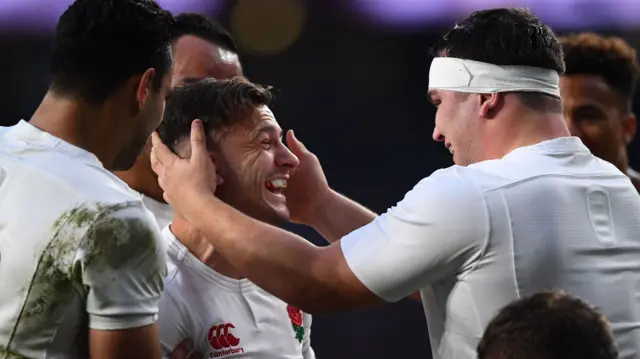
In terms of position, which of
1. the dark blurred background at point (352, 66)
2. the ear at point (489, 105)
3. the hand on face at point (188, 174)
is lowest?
the dark blurred background at point (352, 66)

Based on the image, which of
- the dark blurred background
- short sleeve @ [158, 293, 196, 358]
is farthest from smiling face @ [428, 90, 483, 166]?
the dark blurred background

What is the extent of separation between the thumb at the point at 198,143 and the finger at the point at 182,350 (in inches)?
19.4

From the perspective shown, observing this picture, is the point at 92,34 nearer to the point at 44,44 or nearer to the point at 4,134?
the point at 4,134

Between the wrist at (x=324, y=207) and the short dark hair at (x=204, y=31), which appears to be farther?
the short dark hair at (x=204, y=31)

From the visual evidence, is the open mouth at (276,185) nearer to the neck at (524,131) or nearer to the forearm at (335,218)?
the forearm at (335,218)

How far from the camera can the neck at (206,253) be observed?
2818 mm

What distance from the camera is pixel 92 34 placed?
2.21 metres

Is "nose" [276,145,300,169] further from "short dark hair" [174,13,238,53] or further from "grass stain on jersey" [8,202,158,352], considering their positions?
"short dark hair" [174,13,238,53]

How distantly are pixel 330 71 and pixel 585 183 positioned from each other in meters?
4.35

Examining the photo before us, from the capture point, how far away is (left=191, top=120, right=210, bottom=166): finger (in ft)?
8.72

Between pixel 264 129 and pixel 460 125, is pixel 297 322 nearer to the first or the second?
pixel 264 129

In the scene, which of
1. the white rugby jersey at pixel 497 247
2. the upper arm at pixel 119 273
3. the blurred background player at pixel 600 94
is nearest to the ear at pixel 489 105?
the white rugby jersey at pixel 497 247

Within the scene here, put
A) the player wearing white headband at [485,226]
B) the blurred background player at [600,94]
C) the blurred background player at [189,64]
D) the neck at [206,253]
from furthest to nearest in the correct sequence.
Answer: the blurred background player at [600,94] < the blurred background player at [189,64] < the neck at [206,253] < the player wearing white headband at [485,226]

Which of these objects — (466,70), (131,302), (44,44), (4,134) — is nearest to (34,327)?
(131,302)
